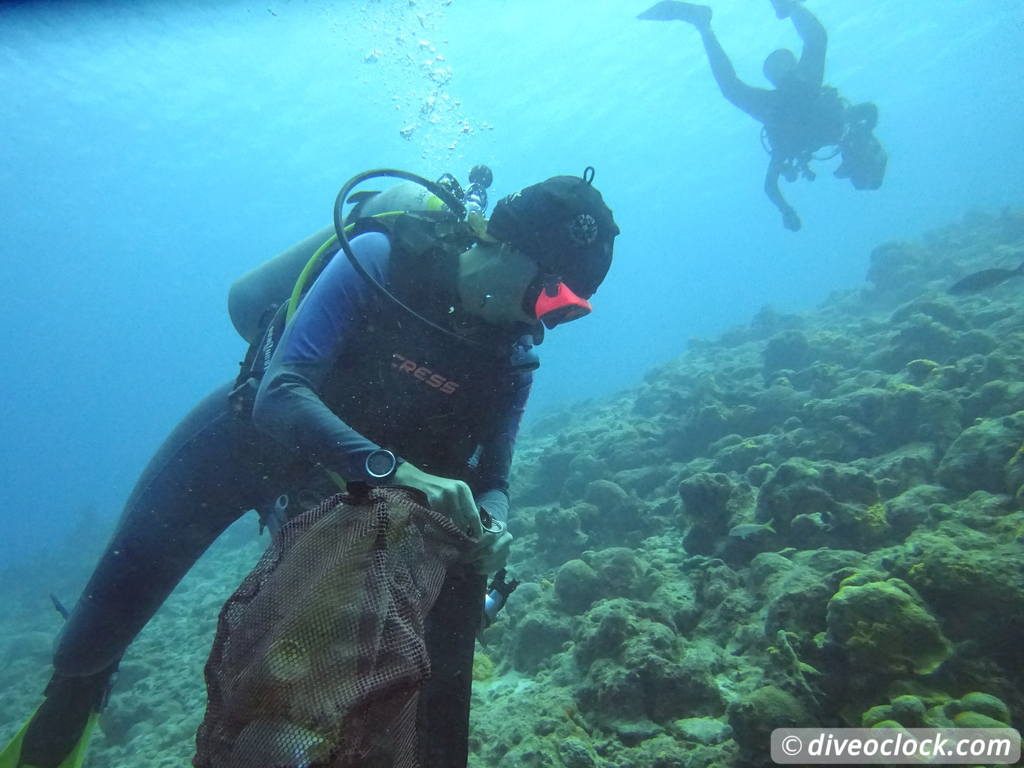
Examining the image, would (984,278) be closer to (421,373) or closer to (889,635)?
(889,635)

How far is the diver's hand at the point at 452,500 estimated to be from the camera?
1.63 meters

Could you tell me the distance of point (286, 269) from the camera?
3414 millimetres

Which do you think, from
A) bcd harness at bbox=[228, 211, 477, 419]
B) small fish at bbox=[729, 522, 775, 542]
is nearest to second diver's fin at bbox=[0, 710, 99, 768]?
bcd harness at bbox=[228, 211, 477, 419]

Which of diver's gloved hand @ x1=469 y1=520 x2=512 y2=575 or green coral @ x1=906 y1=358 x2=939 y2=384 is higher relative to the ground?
green coral @ x1=906 y1=358 x2=939 y2=384

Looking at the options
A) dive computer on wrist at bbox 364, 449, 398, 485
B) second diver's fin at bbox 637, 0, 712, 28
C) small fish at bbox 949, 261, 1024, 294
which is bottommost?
dive computer on wrist at bbox 364, 449, 398, 485

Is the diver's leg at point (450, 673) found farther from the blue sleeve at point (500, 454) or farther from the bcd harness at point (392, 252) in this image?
the bcd harness at point (392, 252)

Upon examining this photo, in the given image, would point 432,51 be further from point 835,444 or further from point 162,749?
point 162,749

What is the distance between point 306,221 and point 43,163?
29.1m

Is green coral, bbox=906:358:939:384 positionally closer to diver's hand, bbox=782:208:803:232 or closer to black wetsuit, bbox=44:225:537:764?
black wetsuit, bbox=44:225:537:764

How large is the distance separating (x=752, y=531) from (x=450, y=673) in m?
3.62

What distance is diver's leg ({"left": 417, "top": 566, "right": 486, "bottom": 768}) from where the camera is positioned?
1.91m

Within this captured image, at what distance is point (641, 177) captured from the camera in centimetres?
6072

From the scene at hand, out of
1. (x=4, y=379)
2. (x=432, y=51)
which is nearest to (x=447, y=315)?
(x=432, y=51)

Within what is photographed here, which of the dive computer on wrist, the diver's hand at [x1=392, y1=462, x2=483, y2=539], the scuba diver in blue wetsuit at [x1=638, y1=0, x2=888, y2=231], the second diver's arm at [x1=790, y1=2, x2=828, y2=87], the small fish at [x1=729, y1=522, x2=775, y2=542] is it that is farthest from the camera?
the scuba diver in blue wetsuit at [x1=638, y1=0, x2=888, y2=231]
